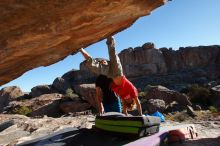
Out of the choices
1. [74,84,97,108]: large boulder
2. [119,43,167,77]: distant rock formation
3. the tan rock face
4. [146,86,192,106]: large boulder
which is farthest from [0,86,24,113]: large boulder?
the tan rock face

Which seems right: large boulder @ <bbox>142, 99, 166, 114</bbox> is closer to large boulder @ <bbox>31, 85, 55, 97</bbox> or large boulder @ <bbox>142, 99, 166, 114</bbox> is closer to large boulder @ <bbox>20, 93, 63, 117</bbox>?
large boulder @ <bbox>20, 93, 63, 117</bbox>

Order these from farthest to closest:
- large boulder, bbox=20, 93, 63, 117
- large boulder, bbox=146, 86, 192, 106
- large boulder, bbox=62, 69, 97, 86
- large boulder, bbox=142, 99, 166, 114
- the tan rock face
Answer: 1. large boulder, bbox=62, 69, 97, 86
2. large boulder, bbox=20, 93, 63, 117
3. large boulder, bbox=146, 86, 192, 106
4. large boulder, bbox=142, 99, 166, 114
5. the tan rock face

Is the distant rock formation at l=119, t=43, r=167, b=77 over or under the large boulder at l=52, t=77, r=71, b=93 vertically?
over

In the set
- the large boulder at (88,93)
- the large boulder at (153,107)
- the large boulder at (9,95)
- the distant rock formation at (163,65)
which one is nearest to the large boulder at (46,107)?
the large boulder at (88,93)

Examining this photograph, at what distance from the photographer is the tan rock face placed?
193 inches

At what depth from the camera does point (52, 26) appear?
5.77 metres

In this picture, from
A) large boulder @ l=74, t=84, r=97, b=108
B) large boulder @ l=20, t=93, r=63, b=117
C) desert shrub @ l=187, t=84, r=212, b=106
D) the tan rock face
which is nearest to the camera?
the tan rock face

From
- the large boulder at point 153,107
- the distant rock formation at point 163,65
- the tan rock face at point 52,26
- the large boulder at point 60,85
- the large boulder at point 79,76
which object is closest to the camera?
the tan rock face at point 52,26

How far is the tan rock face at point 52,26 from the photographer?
16.1 feet

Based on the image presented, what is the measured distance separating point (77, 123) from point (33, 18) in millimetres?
6464

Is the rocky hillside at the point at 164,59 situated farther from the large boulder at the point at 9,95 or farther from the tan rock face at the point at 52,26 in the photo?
the tan rock face at the point at 52,26

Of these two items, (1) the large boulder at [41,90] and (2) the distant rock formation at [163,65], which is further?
(2) the distant rock formation at [163,65]

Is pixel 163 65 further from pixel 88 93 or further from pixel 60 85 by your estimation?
pixel 88 93

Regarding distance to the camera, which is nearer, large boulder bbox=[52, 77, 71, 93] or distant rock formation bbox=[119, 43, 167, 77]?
large boulder bbox=[52, 77, 71, 93]
